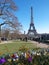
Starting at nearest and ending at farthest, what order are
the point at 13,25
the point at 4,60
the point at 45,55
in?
the point at 4,60 < the point at 45,55 < the point at 13,25

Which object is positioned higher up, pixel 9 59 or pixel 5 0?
pixel 5 0

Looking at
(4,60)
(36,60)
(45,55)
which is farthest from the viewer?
(45,55)

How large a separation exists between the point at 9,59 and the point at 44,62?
3.02ft

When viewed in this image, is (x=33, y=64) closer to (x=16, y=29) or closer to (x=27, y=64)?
(x=27, y=64)

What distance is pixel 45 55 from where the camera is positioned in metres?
5.31

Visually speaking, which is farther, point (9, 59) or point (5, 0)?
point (5, 0)

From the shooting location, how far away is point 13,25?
28.2 m

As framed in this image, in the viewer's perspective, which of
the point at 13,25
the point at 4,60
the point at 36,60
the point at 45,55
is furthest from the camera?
the point at 13,25

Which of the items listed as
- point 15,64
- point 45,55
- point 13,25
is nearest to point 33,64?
point 15,64

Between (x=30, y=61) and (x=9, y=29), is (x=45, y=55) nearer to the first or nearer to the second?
(x=30, y=61)

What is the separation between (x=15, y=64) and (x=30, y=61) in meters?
0.34

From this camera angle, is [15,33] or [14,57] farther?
[15,33]

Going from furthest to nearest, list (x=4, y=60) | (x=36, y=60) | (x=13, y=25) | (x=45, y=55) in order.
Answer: (x=13, y=25)
(x=45, y=55)
(x=36, y=60)
(x=4, y=60)

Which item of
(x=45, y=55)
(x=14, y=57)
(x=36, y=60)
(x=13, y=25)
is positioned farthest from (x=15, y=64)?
(x=13, y=25)
